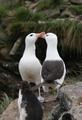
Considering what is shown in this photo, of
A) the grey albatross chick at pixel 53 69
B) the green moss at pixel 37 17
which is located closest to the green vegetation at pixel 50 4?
the green moss at pixel 37 17

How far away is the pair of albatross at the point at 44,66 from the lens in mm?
9875

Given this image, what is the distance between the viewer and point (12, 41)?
14688mm

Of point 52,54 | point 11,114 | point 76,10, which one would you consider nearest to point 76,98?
point 52,54

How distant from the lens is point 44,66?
32.6 feet

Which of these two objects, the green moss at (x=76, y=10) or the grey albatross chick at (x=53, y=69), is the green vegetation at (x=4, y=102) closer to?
the grey albatross chick at (x=53, y=69)

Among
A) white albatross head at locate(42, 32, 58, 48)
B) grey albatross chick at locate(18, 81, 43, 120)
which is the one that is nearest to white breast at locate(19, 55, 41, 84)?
white albatross head at locate(42, 32, 58, 48)

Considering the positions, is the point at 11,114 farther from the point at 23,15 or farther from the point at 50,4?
the point at 50,4

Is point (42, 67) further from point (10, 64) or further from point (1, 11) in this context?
point (1, 11)

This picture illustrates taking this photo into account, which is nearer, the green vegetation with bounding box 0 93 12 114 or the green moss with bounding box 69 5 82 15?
the green vegetation with bounding box 0 93 12 114

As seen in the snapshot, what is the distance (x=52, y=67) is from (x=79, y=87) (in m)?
0.88

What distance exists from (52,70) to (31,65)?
0.51m

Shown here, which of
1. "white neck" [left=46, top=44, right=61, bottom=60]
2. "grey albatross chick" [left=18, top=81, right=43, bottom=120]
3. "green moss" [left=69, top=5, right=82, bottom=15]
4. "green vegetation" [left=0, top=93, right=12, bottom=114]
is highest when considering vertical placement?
"grey albatross chick" [left=18, top=81, right=43, bottom=120]

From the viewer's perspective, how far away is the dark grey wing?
978cm

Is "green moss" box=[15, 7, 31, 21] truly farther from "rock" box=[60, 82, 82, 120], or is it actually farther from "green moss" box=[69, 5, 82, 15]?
"rock" box=[60, 82, 82, 120]
